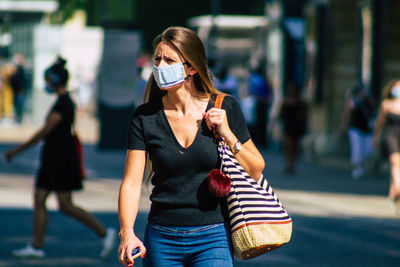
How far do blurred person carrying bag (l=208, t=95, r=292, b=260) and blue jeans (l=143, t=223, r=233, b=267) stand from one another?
6cm

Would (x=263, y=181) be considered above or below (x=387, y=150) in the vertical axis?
above

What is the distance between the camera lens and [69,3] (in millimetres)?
41125

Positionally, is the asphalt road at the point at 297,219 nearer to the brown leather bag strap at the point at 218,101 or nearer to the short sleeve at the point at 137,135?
the short sleeve at the point at 137,135

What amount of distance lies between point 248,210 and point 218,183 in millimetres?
170

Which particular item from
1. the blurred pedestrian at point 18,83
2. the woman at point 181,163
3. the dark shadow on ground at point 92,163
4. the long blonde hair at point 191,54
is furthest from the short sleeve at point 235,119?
the blurred pedestrian at point 18,83

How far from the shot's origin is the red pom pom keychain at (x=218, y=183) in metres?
3.74

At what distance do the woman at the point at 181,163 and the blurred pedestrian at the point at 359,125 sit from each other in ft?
39.3

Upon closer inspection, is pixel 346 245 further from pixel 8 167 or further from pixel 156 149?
pixel 8 167

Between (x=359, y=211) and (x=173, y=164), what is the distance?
7.88 metres

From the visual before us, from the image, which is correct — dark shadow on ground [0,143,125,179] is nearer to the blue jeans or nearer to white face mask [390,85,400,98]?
white face mask [390,85,400,98]

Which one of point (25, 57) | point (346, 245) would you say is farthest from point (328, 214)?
point (25, 57)

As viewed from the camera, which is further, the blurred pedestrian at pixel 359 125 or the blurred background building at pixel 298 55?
the blurred background building at pixel 298 55

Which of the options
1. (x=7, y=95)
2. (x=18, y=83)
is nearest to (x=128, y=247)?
(x=18, y=83)

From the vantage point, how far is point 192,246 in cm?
385
